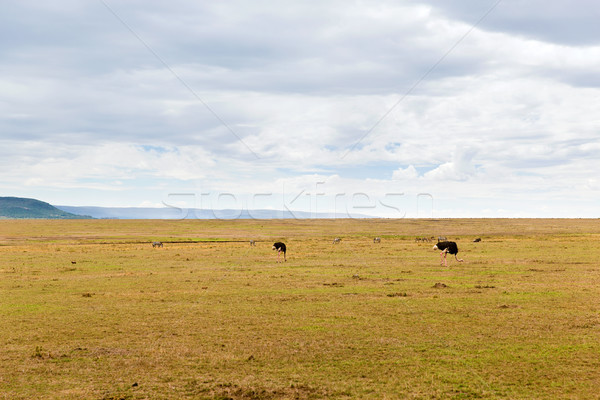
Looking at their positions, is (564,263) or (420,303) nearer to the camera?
(420,303)

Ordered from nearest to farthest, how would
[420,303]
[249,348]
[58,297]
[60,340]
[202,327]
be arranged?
[249,348] < [60,340] < [202,327] < [420,303] < [58,297]

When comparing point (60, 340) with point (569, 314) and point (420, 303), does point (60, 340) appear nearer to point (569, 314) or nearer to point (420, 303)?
point (420, 303)

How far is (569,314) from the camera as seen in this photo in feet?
61.9

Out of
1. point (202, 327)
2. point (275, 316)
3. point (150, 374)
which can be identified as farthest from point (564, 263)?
point (150, 374)

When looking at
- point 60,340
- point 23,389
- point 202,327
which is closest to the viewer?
point 23,389

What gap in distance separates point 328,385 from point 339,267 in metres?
25.0

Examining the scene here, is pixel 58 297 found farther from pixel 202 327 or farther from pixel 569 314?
pixel 569 314

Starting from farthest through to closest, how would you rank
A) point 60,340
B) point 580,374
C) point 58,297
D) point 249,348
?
point 58,297
point 60,340
point 249,348
point 580,374

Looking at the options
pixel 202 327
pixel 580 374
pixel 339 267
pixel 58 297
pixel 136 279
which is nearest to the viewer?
pixel 580 374

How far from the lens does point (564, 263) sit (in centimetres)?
3694

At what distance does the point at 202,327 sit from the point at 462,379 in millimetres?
9345

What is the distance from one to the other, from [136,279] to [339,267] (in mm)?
14573

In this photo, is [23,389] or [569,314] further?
[569,314]

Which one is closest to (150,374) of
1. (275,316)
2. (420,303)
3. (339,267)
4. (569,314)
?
(275,316)
